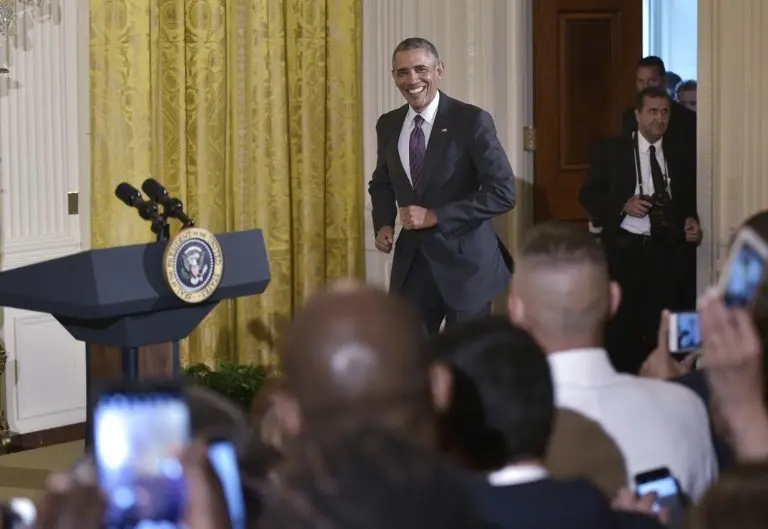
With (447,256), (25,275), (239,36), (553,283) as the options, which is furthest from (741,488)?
(239,36)

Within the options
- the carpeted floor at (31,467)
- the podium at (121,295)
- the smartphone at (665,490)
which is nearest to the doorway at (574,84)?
the carpeted floor at (31,467)

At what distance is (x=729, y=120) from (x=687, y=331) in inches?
153

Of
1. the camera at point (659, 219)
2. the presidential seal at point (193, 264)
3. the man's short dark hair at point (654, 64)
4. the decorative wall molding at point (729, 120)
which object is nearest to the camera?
the presidential seal at point (193, 264)

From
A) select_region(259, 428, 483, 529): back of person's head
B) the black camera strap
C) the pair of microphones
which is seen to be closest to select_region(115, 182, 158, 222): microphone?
the pair of microphones

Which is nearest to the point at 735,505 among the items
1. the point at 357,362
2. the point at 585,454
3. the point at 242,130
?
the point at 357,362

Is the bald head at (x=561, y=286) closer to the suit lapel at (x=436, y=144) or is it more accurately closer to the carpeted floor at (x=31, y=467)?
the suit lapel at (x=436, y=144)

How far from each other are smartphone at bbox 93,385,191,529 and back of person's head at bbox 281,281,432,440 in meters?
0.16

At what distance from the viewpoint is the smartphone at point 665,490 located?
2258mm

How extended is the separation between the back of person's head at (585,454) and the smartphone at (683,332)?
1.38 feet

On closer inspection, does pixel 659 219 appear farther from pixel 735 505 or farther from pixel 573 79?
pixel 735 505

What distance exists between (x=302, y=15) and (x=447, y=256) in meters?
2.27

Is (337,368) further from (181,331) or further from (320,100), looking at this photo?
(320,100)

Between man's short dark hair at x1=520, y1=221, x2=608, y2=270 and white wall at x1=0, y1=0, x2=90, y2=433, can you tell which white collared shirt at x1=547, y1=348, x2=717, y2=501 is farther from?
white wall at x1=0, y1=0, x2=90, y2=433

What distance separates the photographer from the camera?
668 cm
